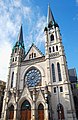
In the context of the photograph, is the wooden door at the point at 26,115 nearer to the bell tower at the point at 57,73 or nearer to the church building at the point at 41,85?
the church building at the point at 41,85

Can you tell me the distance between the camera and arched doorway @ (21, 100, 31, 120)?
25.4 m

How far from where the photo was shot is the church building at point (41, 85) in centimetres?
2411

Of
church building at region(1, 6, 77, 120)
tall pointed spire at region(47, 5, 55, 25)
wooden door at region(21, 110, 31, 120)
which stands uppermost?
tall pointed spire at region(47, 5, 55, 25)

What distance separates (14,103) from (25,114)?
136 inches

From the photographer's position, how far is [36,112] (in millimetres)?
24125

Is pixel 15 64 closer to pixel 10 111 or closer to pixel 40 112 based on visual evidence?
pixel 10 111

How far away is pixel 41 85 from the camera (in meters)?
28.9

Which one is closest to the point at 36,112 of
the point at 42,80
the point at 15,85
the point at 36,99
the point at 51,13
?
the point at 36,99

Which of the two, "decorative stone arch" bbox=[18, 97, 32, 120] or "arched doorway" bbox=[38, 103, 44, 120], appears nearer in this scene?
"arched doorway" bbox=[38, 103, 44, 120]

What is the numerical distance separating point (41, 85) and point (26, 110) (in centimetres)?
662

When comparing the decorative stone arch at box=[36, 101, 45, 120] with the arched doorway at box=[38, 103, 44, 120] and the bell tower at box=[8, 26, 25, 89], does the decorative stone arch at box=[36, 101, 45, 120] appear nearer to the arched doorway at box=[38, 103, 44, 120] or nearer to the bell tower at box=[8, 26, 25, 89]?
the arched doorway at box=[38, 103, 44, 120]

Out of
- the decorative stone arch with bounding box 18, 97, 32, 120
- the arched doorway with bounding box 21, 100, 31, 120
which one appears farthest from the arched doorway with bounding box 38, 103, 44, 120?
the arched doorway with bounding box 21, 100, 31, 120

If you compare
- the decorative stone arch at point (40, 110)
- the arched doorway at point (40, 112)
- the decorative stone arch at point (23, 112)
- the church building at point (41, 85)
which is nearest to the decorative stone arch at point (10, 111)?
the church building at point (41, 85)

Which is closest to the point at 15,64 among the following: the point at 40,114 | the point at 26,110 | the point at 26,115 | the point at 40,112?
the point at 26,110
